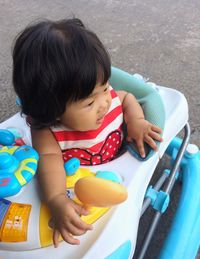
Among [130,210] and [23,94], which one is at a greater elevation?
[23,94]

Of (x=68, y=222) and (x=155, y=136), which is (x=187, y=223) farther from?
(x=68, y=222)

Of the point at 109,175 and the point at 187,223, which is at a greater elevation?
the point at 109,175

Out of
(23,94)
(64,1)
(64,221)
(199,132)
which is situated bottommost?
(199,132)

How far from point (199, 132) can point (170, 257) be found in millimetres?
507

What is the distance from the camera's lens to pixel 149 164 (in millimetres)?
772

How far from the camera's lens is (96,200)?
1.75 feet

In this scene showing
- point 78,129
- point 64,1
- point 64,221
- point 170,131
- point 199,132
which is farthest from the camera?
point 64,1

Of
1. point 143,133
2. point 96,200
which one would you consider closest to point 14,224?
point 96,200

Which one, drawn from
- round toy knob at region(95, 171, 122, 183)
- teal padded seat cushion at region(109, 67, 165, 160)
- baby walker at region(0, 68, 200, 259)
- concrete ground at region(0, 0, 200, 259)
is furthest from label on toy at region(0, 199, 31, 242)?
concrete ground at region(0, 0, 200, 259)

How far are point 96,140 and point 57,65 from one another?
0.66 feet

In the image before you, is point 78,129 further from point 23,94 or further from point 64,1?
point 64,1

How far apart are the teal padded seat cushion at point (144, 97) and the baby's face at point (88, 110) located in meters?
0.12

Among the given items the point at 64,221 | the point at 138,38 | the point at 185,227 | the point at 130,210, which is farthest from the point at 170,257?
the point at 138,38

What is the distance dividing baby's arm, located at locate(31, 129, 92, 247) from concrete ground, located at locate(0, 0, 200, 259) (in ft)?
1.66
